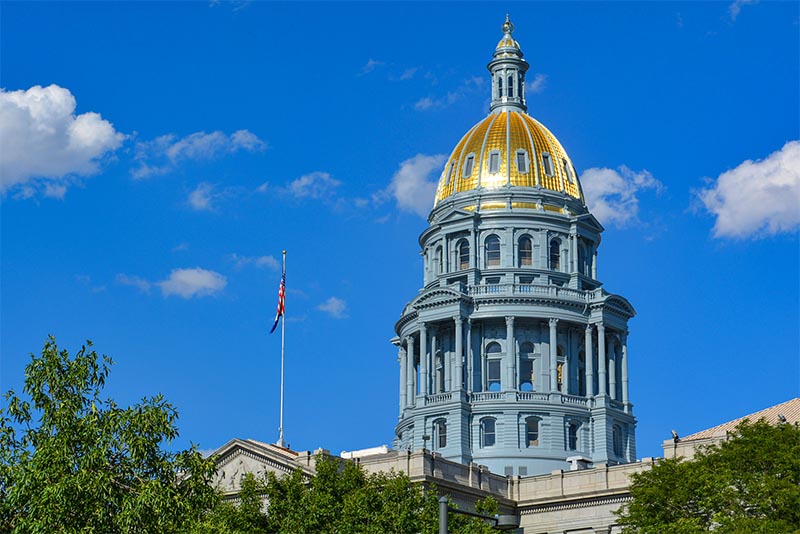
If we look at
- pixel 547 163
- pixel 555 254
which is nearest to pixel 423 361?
pixel 555 254

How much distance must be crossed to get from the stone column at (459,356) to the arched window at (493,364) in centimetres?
272

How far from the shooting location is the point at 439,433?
121500 mm

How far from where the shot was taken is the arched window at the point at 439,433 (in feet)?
396

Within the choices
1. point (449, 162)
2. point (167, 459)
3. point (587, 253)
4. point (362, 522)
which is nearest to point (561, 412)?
point (587, 253)

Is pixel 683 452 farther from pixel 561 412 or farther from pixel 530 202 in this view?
pixel 530 202

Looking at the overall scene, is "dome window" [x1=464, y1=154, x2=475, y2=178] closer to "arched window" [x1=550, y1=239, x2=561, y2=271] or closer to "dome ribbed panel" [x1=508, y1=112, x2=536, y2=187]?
"dome ribbed panel" [x1=508, y1=112, x2=536, y2=187]

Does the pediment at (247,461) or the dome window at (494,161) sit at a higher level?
the dome window at (494,161)

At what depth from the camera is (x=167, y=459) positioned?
59.5m

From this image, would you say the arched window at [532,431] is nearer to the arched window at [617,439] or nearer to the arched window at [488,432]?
the arched window at [488,432]

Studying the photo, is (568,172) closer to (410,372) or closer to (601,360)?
(601,360)

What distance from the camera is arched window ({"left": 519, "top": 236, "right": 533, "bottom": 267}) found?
126312 millimetres

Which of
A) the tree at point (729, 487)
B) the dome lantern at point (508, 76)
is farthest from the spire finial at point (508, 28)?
the tree at point (729, 487)

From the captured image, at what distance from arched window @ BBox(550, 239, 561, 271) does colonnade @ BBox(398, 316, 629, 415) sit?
5354 mm

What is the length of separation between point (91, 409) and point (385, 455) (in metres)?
39.7
